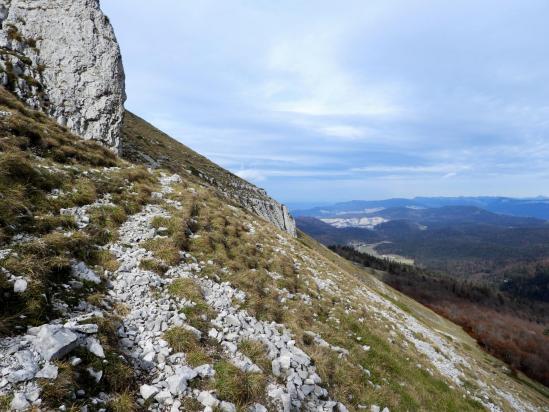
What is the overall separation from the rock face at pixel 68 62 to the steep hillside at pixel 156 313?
8.22 metres

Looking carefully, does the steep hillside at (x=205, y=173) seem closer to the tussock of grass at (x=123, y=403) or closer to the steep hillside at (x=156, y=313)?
the steep hillside at (x=156, y=313)

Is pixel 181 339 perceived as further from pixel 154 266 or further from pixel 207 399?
pixel 154 266

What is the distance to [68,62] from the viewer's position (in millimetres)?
29953

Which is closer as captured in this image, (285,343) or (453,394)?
(285,343)

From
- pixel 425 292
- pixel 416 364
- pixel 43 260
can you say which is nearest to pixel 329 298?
pixel 416 364

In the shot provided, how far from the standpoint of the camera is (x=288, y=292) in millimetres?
16844

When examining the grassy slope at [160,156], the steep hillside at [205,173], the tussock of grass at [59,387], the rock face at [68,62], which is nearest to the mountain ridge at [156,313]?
the tussock of grass at [59,387]

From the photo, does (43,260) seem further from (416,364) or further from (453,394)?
(453,394)

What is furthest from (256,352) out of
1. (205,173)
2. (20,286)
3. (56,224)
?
(205,173)

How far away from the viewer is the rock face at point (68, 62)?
27.5m

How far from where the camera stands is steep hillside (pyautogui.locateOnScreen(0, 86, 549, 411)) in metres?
7.45

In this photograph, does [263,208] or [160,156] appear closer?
[160,156]

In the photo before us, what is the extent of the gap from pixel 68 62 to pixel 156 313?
31811 mm

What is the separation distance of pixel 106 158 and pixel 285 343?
1932cm
